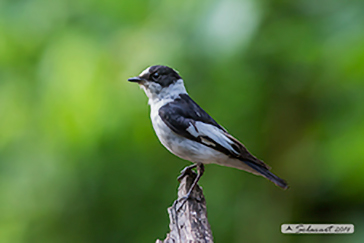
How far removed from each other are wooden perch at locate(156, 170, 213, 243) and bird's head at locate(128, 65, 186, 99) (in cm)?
52

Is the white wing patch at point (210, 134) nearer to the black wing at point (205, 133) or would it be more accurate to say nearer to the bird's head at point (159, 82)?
the black wing at point (205, 133)

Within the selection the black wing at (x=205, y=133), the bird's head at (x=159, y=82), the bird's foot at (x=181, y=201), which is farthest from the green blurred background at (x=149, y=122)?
the bird's foot at (x=181, y=201)

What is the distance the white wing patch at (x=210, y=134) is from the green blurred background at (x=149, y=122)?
2.04 ft

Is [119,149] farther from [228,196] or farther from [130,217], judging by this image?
[228,196]

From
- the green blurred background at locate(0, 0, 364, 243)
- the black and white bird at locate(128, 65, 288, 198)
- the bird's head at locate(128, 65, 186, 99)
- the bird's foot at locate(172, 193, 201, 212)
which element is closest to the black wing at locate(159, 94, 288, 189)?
the black and white bird at locate(128, 65, 288, 198)

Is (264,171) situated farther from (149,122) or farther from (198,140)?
(149,122)

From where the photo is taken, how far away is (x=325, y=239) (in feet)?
10.6

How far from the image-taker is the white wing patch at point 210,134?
232cm

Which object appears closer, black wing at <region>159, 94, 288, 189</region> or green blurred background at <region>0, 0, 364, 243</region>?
black wing at <region>159, 94, 288, 189</region>

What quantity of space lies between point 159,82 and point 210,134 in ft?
1.44

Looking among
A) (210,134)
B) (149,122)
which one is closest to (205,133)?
(210,134)

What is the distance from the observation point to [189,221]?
2.19 meters

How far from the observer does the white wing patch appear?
2324mm

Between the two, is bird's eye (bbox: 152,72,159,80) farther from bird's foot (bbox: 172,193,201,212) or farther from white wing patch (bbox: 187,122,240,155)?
bird's foot (bbox: 172,193,201,212)
